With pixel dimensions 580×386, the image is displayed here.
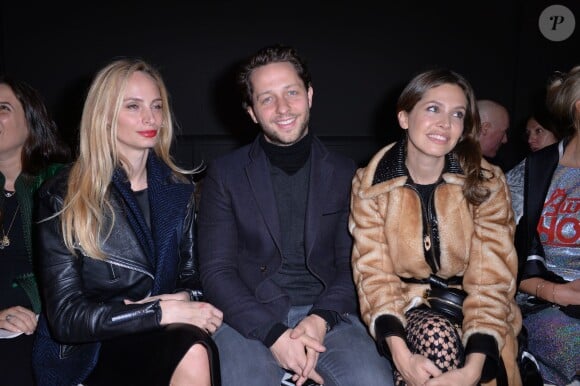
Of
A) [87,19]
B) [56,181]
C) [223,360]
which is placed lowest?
[223,360]

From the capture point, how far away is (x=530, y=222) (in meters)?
2.18

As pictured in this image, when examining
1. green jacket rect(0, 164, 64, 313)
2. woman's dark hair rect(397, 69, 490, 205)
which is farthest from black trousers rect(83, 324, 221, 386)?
woman's dark hair rect(397, 69, 490, 205)

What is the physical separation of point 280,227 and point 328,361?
1.87 feet

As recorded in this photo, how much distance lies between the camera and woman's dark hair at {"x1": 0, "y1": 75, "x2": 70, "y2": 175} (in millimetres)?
2359

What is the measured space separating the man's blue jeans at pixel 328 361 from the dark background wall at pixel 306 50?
136 inches

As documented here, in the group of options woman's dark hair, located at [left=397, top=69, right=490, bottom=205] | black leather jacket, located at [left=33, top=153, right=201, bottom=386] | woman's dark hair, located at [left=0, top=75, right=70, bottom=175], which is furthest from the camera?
woman's dark hair, located at [left=0, top=75, right=70, bottom=175]

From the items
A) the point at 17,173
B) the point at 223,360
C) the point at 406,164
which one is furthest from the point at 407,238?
the point at 17,173

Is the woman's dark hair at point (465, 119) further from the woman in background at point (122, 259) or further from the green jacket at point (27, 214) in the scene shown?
the green jacket at point (27, 214)

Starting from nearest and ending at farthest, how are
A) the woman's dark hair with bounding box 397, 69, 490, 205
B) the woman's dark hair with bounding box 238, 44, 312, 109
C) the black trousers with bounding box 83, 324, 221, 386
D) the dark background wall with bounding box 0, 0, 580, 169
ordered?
the black trousers with bounding box 83, 324, 221, 386 < the woman's dark hair with bounding box 397, 69, 490, 205 < the woman's dark hair with bounding box 238, 44, 312, 109 < the dark background wall with bounding box 0, 0, 580, 169

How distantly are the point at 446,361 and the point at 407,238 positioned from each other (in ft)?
1.57

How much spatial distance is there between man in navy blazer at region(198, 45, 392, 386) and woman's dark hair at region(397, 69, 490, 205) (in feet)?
1.37

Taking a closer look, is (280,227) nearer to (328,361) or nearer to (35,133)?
(328,361)

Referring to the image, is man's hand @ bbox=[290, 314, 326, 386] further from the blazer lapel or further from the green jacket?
the green jacket

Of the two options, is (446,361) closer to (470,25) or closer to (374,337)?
(374,337)
